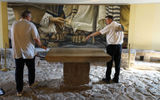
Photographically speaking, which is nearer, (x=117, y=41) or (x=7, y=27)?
(x=117, y=41)

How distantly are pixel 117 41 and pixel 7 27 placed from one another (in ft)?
15.9

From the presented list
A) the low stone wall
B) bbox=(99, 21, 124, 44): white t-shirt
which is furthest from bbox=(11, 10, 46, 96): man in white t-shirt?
the low stone wall

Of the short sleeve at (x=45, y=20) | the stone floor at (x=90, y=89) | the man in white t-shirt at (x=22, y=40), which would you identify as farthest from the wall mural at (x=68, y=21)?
the man in white t-shirt at (x=22, y=40)

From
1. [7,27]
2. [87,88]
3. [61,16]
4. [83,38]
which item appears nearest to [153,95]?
[87,88]

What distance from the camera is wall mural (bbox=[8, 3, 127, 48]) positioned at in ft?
19.5

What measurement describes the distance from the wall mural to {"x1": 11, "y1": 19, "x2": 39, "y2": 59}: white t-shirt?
348 centimetres

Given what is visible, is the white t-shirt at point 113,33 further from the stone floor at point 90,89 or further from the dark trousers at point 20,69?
the dark trousers at point 20,69

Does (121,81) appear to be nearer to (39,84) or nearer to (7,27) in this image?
(39,84)

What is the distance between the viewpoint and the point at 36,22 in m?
6.01

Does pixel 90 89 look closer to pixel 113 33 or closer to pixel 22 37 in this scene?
pixel 113 33

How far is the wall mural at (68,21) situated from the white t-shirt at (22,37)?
348cm

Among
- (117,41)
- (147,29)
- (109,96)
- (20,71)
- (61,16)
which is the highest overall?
(61,16)

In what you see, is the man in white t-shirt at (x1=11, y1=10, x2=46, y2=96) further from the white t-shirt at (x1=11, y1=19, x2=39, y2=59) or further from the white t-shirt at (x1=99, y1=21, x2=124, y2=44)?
the white t-shirt at (x1=99, y1=21, x2=124, y2=44)

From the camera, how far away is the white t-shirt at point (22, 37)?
2.54 metres
